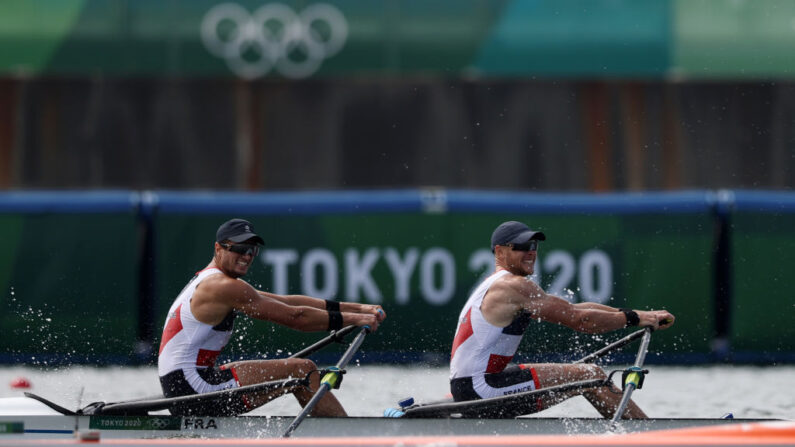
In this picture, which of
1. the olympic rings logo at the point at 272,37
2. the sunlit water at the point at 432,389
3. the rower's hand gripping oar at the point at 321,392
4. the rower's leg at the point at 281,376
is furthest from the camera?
the olympic rings logo at the point at 272,37

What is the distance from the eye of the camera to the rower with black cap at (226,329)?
852cm

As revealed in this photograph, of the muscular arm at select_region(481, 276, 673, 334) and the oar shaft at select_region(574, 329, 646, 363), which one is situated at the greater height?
the muscular arm at select_region(481, 276, 673, 334)

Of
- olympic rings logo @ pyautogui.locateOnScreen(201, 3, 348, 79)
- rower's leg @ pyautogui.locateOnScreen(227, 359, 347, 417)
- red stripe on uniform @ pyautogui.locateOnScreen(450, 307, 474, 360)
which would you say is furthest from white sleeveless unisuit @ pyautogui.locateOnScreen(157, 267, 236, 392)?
olympic rings logo @ pyautogui.locateOnScreen(201, 3, 348, 79)

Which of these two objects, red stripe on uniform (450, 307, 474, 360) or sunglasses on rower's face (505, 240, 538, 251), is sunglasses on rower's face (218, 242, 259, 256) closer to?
red stripe on uniform (450, 307, 474, 360)

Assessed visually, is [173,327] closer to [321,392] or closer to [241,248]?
[241,248]

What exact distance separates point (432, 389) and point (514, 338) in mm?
3462

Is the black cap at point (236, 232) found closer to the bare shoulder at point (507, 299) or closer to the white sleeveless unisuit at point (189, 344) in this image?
the white sleeveless unisuit at point (189, 344)

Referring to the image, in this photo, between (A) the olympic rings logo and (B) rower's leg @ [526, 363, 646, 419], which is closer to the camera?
(B) rower's leg @ [526, 363, 646, 419]

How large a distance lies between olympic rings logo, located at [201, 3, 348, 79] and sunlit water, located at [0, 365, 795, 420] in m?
6.41

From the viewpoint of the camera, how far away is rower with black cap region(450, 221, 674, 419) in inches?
334

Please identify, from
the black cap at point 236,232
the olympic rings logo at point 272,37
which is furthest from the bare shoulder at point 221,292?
the olympic rings logo at point 272,37

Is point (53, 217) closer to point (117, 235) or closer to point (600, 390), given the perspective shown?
point (117, 235)

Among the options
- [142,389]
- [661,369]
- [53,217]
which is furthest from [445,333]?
[53,217]

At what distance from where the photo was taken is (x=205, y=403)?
27.8 feet
